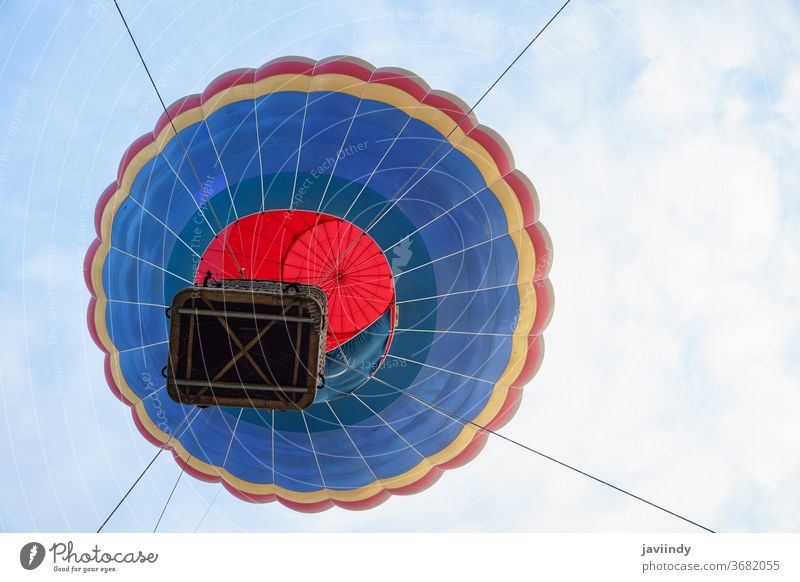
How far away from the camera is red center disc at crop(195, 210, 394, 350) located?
6145mm

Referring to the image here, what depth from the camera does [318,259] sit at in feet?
21.9

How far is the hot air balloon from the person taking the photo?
5688mm

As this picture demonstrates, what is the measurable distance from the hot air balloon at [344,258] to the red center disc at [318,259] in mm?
27

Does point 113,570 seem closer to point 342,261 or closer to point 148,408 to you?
point 148,408

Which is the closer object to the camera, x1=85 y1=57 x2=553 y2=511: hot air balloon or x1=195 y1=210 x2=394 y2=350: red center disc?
x1=85 y1=57 x2=553 y2=511: hot air balloon

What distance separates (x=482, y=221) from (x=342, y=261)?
1.34 meters

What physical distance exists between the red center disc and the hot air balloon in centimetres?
3

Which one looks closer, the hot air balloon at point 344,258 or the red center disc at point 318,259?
the hot air balloon at point 344,258

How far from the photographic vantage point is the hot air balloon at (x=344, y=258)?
5688 mm

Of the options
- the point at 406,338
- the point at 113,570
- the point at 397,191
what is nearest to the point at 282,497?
the point at 406,338

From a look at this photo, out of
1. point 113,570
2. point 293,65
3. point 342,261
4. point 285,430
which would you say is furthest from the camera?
point 342,261

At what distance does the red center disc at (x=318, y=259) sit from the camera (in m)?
6.14

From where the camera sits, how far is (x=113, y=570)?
4.03m

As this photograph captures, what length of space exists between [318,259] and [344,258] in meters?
0.33
